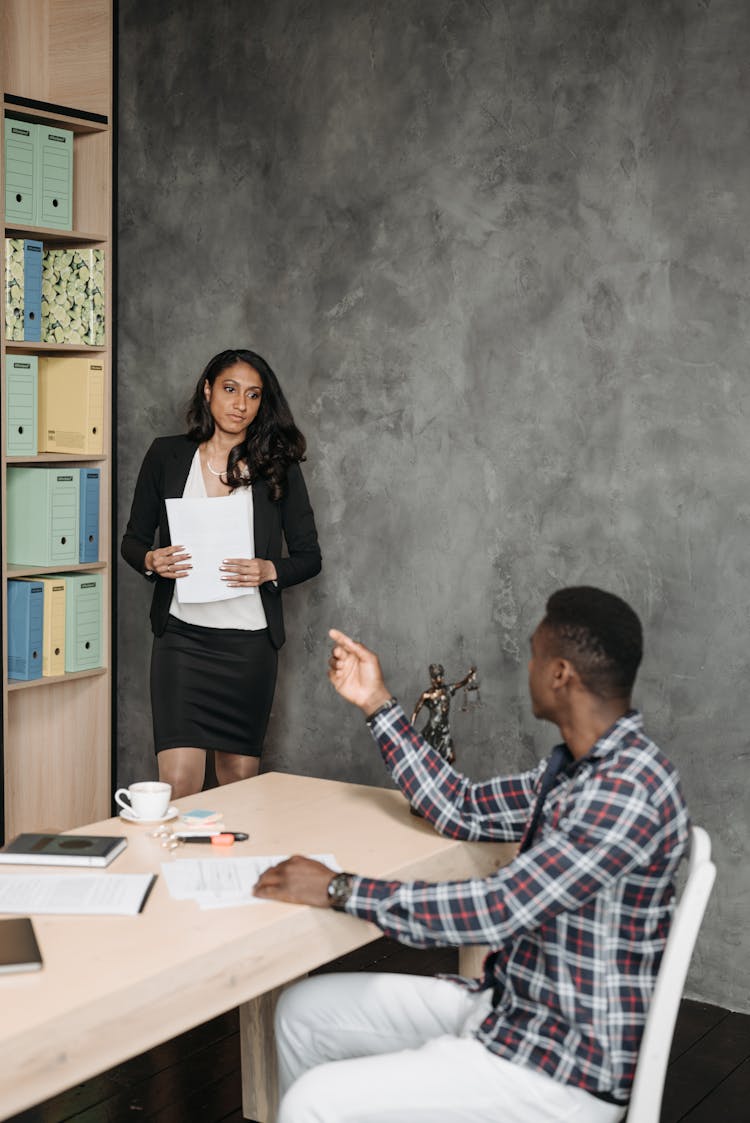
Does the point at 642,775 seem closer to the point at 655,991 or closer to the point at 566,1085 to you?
the point at 655,991

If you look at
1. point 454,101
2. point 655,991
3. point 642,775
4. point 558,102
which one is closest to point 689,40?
point 558,102

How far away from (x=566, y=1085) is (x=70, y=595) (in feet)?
9.50

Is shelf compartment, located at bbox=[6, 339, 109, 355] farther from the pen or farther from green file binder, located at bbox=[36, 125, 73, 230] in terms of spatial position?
the pen

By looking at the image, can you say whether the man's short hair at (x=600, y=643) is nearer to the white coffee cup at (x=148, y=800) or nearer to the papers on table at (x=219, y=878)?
the papers on table at (x=219, y=878)

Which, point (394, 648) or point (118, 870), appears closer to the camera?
point (118, 870)

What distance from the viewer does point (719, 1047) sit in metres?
3.11

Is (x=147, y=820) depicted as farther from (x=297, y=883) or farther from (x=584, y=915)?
(x=584, y=915)

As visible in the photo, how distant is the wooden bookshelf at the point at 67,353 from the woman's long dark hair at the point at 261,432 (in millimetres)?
703

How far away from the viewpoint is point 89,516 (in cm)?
Result: 430

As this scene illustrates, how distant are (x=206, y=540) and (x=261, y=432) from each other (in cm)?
38

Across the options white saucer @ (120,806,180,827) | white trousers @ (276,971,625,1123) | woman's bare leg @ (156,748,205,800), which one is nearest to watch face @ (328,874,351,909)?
white trousers @ (276,971,625,1123)

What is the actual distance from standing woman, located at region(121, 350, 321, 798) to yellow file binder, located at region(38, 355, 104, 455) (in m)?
0.59

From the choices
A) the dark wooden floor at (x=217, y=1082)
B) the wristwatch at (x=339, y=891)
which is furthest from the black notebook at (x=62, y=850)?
the dark wooden floor at (x=217, y=1082)

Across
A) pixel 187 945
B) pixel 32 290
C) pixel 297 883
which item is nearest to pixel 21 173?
pixel 32 290
